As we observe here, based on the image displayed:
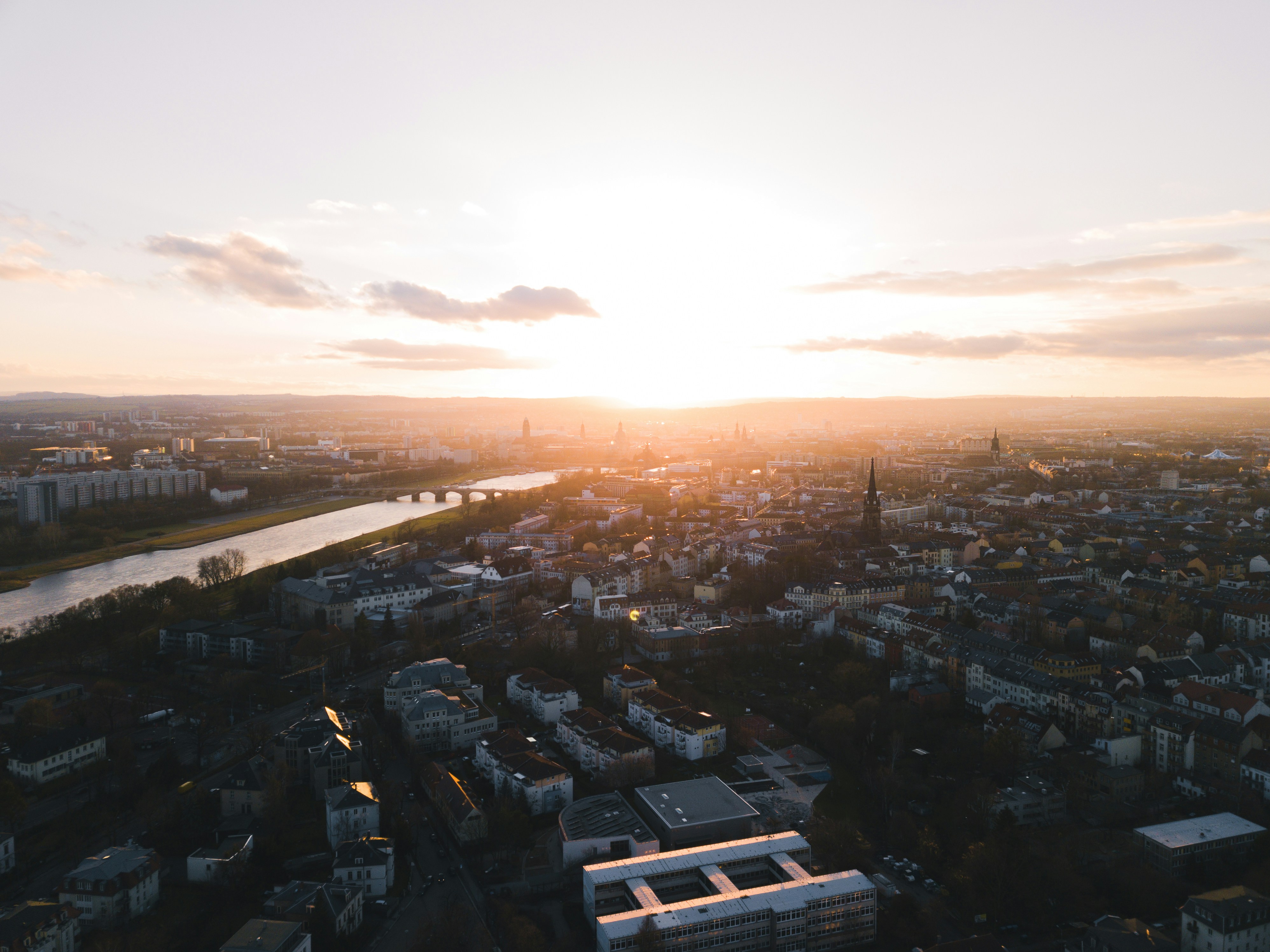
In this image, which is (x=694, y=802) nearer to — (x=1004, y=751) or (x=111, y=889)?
(x=1004, y=751)

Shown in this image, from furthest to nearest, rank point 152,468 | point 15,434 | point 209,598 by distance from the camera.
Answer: point 15,434, point 152,468, point 209,598

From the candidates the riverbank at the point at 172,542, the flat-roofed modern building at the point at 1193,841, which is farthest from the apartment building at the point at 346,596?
the flat-roofed modern building at the point at 1193,841

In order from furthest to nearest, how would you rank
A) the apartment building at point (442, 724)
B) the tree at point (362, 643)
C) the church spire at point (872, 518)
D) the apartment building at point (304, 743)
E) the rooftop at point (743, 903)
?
the church spire at point (872, 518)
the tree at point (362, 643)
the apartment building at point (442, 724)
the apartment building at point (304, 743)
the rooftop at point (743, 903)

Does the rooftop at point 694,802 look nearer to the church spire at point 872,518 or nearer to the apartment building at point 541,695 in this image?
the apartment building at point 541,695

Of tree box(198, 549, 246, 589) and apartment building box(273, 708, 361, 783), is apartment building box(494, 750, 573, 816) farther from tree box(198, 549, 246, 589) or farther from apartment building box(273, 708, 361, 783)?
tree box(198, 549, 246, 589)

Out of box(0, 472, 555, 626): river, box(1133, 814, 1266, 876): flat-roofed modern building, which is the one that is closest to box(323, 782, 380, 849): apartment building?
box(1133, 814, 1266, 876): flat-roofed modern building

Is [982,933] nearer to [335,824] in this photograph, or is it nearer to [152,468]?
[335,824]

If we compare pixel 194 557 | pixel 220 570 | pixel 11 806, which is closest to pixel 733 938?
pixel 11 806

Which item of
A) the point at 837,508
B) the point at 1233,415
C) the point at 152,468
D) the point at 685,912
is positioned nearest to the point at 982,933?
the point at 685,912
